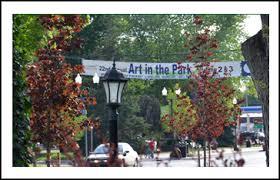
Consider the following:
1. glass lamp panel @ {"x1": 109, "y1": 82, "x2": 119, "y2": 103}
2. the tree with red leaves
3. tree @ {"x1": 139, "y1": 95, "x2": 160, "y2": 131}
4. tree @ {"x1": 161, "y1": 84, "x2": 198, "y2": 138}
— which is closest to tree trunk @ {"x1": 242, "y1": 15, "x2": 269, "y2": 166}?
glass lamp panel @ {"x1": 109, "y1": 82, "x2": 119, "y2": 103}

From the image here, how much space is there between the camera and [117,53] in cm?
4353

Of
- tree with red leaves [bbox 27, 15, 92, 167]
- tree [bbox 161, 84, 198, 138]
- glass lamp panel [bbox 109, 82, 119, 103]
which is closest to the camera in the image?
glass lamp panel [bbox 109, 82, 119, 103]

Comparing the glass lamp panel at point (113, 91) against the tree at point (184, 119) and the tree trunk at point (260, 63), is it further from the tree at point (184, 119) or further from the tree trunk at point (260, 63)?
the tree at point (184, 119)

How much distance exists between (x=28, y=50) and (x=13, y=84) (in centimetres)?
174

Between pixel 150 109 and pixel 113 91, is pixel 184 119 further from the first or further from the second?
pixel 150 109

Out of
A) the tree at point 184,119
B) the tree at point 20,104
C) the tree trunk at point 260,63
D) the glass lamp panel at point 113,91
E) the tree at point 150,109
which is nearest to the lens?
the tree at point 20,104

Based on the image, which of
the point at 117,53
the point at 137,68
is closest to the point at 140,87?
the point at 117,53

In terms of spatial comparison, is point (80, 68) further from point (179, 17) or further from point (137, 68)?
point (179, 17)

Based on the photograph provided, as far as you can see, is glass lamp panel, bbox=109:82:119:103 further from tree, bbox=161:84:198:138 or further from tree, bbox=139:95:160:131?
tree, bbox=139:95:160:131

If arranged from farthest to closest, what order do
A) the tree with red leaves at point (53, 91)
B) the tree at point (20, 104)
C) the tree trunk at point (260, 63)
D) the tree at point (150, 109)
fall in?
the tree at point (150, 109) < the tree with red leaves at point (53, 91) < the tree trunk at point (260, 63) < the tree at point (20, 104)

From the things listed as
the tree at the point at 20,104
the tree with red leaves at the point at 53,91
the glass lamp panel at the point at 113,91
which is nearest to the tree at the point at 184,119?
the tree with red leaves at the point at 53,91

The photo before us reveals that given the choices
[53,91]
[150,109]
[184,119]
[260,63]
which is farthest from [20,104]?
[150,109]

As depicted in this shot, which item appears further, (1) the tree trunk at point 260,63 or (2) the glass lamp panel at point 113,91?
(1) the tree trunk at point 260,63

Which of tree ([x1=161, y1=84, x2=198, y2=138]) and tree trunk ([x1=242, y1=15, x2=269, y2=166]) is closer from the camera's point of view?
tree trunk ([x1=242, y1=15, x2=269, y2=166])
